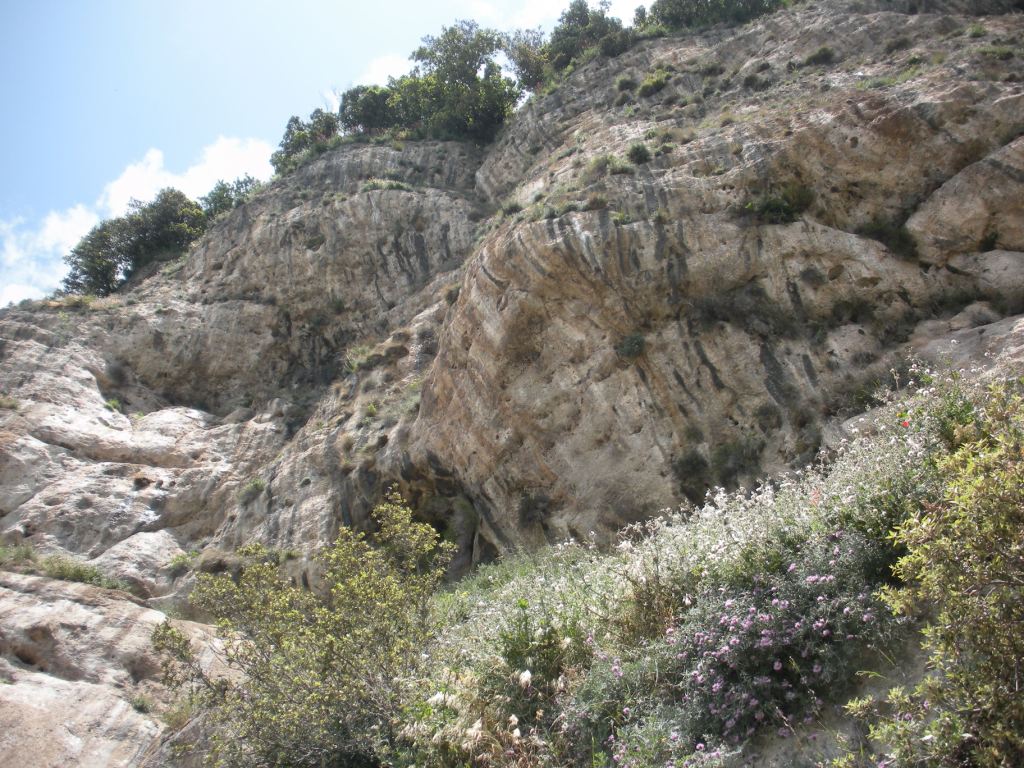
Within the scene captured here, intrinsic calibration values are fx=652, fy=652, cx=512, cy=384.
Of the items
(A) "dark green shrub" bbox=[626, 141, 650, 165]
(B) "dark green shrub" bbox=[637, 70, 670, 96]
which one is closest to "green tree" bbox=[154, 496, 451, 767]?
(A) "dark green shrub" bbox=[626, 141, 650, 165]

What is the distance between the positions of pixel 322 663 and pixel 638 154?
12.8 metres

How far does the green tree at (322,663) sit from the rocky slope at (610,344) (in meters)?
A: 4.02

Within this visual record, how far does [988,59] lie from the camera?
1285cm

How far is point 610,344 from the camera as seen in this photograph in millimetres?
12758

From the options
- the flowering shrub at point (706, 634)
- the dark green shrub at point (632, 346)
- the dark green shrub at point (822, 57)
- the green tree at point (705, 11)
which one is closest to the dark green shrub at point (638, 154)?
the dark green shrub at point (632, 346)

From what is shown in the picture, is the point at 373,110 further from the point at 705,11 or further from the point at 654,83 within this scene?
the point at 654,83

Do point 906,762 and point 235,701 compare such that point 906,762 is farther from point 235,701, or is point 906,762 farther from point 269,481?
point 269,481

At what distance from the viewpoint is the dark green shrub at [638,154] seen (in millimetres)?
14812

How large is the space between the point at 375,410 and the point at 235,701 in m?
11.2

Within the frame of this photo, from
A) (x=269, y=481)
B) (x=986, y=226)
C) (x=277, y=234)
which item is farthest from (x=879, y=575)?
(x=277, y=234)

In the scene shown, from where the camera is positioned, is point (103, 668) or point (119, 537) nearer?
point (103, 668)

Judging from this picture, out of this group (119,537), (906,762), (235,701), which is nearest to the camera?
(906,762)

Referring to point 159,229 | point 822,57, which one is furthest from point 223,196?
point 822,57

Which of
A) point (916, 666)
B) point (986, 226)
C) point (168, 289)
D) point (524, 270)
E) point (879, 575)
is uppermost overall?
point (168, 289)
